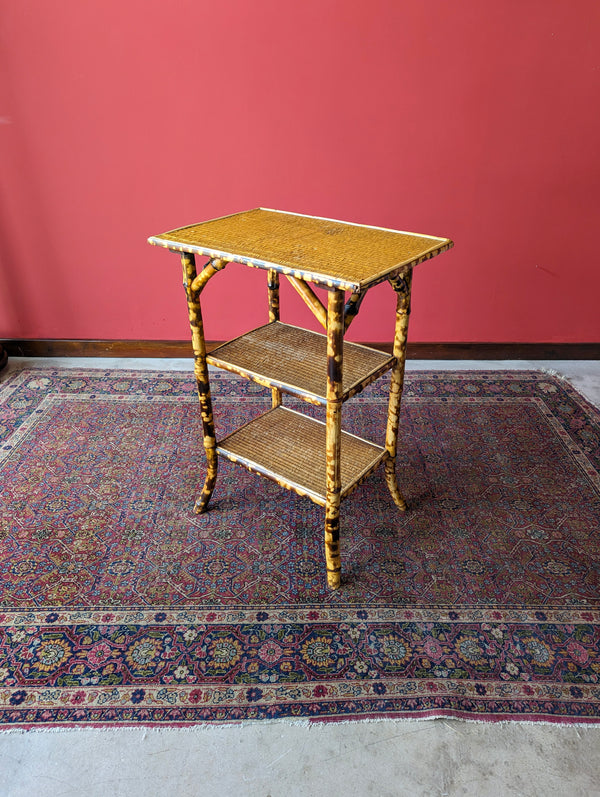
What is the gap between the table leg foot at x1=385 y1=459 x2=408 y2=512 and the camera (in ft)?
7.27

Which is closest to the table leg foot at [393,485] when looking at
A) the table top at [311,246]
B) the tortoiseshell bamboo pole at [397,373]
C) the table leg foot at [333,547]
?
the tortoiseshell bamboo pole at [397,373]

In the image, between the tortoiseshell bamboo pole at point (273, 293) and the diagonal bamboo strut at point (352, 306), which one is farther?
the tortoiseshell bamboo pole at point (273, 293)

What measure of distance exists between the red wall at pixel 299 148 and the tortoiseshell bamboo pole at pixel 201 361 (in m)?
1.28

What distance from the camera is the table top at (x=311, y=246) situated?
1537 millimetres

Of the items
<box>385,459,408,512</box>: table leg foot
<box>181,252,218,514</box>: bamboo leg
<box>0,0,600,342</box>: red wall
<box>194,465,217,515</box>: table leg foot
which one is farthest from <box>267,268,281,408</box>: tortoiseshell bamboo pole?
<box>0,0,600,342</box>: red wall

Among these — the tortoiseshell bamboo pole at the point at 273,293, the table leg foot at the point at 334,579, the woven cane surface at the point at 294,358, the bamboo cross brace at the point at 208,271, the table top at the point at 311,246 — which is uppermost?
the table top at the point at 311,246

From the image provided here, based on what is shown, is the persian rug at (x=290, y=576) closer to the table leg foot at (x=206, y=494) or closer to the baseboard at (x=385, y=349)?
the table leg foot at (x=206, y=494)

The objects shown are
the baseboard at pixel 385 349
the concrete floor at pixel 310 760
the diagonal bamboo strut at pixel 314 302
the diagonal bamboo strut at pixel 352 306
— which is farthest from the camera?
the baseboard at pixel 385 349

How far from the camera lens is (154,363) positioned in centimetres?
335

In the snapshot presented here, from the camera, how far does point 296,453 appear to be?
214 centimetres

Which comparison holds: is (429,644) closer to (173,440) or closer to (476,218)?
(173,440)

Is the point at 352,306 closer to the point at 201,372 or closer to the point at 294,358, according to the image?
the point at 294,358

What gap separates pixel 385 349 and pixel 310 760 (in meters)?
2.27

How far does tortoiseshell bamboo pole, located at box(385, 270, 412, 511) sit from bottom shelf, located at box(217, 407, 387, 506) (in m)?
0.09
